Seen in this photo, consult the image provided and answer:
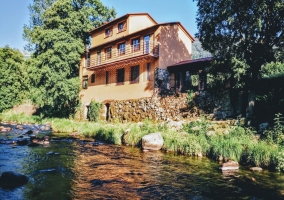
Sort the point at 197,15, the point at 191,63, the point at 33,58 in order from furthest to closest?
the point at 33,58, the point at 191,63, the point at 197,15

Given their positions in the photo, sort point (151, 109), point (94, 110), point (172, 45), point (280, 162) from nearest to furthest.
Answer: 1. point (280, 162)
2. point (151, 109)
3. point (172, 45)
4. point (94, 110)

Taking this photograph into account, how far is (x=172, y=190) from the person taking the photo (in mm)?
7012

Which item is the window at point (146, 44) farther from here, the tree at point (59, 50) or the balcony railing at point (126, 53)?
the tree at point (59, 50)

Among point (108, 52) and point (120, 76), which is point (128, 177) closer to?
point (120, 76)

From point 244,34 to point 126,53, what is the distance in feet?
44.2

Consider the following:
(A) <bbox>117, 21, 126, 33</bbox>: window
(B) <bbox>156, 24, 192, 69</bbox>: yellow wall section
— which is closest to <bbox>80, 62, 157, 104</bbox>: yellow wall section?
(B) <bbox>156, 24, 192, 69</bbox>: yellow wall section

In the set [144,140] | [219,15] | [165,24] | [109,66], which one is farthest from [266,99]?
[109,66]

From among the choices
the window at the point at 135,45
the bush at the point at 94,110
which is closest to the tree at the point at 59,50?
the bush at the point at 94,110

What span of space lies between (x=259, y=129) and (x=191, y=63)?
10.1 meters

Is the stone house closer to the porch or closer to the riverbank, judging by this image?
the porch

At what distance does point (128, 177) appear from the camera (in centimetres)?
816

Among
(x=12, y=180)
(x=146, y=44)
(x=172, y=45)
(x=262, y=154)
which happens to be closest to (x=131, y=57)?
(x=146, y=44)

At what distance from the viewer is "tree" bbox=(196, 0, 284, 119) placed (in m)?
14.6

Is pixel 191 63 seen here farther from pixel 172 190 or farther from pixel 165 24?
pixel 172 190
